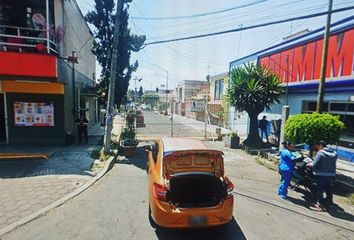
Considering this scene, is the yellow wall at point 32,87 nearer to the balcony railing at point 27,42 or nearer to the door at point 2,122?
the door at point 2,122

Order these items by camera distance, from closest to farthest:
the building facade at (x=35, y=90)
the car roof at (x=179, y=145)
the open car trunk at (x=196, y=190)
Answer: the open car trunk at (x=196, y=190) → the car roof at (x=179, y=145) → the building facade at (x=35, y=90)

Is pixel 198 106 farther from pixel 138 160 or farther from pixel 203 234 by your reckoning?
pixel 203 234

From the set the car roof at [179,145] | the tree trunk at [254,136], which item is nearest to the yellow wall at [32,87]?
the car roof at [179,145]

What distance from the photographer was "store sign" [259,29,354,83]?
992cm

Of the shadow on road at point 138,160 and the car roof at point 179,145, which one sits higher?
the car roof at point 179,145

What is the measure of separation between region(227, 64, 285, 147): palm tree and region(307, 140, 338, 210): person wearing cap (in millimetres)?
6707

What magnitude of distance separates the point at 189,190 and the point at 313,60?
9.80 meters

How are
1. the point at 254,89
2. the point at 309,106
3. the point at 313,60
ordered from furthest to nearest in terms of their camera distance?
the point at 254,89 → the point at 309,106 → the point at 313,60

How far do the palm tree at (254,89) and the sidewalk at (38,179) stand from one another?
7663mm

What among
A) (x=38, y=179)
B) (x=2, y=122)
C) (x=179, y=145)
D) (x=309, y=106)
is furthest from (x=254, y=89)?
(x=2, y=122)

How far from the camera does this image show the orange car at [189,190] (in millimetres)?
4484

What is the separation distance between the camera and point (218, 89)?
29.2 m

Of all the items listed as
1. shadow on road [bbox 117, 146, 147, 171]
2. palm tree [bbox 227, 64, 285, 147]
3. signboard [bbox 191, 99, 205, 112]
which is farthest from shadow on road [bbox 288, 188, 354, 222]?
signboard [bbox 191, 99, 205, 112]

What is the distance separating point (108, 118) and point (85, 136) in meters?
3.17
